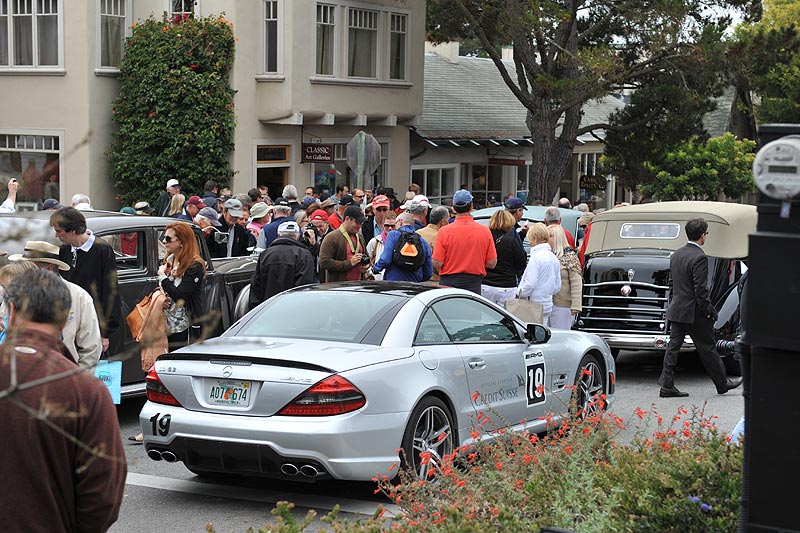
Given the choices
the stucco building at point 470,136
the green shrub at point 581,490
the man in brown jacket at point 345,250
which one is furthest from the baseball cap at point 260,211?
the stucco building at point 470,136

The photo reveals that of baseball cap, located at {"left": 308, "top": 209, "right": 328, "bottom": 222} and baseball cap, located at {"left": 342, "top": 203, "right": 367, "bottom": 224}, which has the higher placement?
baseball cap, located at {"left": 342, "top": 203, "right": 367, "bottom": 224}

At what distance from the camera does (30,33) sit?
24406mm

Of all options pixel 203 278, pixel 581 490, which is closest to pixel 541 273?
pixel 203 278

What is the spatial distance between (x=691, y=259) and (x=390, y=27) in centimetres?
1776

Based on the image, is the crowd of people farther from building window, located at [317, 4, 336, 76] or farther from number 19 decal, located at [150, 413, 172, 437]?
building window, located at [317, 4, 336, 76]

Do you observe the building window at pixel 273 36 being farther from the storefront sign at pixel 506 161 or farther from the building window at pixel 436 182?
the storefront sign at pixel 506 161

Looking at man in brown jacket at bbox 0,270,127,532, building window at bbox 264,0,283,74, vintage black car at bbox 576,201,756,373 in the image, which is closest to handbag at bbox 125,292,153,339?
man in brown jacket at bbox 0,270,127,532

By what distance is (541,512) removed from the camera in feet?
18.7

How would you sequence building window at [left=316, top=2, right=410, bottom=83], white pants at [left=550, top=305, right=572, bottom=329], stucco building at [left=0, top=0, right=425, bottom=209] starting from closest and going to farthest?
white pants at [left=550, top=305, right=572, bottom=329]
stucco building at [left=0, top=0, right=425, bottom=209]
building window at [left=316, top=2, right=410, bottom=83]

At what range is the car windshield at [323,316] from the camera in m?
8.36

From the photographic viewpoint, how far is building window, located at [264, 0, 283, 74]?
25.6 m

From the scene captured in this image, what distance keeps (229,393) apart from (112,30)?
1835cm

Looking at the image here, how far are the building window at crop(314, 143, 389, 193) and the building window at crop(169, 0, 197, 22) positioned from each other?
4.90 meters

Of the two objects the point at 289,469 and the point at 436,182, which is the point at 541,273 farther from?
the point at 436,182
